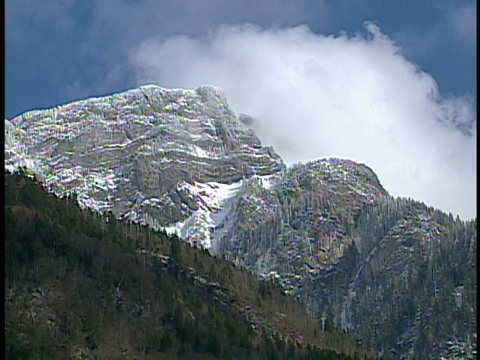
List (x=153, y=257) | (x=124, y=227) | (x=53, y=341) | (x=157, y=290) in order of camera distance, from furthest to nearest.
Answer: (x=124, y=227)
(x=153, y=257)
(x=157, y=290)
(x=53, y=341)

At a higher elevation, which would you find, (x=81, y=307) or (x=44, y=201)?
(x=44, y=201)

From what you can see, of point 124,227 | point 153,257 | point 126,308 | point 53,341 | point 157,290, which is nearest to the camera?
point 53,341

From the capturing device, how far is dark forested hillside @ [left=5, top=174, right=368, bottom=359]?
130 m

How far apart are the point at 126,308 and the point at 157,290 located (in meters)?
→ 10.6

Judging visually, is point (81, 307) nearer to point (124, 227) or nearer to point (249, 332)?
point (249, 332)

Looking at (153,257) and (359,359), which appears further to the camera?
(153,257)

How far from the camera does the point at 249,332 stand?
154m

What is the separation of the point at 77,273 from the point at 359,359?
53741 millimetres

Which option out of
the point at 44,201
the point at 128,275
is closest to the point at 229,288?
the point at 128,275

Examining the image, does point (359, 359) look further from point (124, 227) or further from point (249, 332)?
point (124, 227)

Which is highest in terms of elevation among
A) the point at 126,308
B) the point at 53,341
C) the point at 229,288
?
the point at 229,288

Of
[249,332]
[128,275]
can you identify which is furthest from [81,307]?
[249,332]

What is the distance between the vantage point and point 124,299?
488 feet

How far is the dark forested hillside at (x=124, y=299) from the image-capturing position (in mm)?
129500
